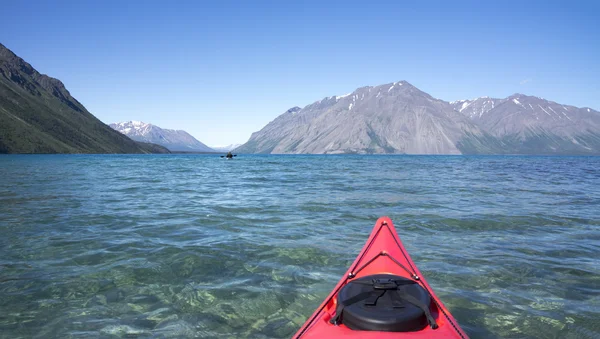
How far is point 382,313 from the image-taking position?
423 centimetres

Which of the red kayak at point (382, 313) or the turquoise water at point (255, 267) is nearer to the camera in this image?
the red kayak at point (382, 313)

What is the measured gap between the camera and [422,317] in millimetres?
4297

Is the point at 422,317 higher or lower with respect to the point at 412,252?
higher

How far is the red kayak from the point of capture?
4.11 metres

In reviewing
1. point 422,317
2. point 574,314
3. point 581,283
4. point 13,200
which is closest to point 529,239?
point 581,283

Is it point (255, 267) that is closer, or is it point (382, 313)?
point (382, 313)

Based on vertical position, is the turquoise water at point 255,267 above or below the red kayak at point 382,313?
below

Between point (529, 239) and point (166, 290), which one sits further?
point (529, 239)

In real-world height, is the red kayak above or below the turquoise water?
above

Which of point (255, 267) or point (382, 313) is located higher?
point (382, 313)

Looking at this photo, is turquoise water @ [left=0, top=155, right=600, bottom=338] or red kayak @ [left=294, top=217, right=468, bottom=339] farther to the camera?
turquoise water @ [left=0, top=155, right=600, bottom=338]

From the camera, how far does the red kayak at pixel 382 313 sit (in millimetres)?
4105

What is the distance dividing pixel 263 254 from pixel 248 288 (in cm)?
Result: 250

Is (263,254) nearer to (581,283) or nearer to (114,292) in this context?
(114,292)
